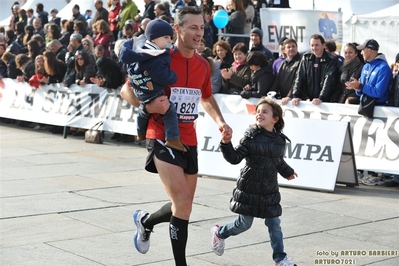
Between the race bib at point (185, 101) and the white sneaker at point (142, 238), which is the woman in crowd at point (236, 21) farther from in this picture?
the race bib at point (185, 101)

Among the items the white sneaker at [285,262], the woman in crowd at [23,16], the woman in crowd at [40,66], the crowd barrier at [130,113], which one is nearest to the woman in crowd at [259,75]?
the crowd barrier at [130,113]

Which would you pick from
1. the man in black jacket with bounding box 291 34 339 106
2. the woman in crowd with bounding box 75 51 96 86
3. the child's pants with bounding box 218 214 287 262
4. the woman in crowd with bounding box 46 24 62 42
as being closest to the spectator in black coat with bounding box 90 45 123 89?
the woman in crowd with bounding box 75 51 96 86

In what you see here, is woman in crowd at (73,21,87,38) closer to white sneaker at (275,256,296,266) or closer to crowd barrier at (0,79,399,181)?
crowd barrier at (0,79,399,181)

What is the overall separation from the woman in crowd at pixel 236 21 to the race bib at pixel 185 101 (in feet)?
31.4

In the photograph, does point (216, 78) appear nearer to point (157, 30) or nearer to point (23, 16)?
point (157, 30)

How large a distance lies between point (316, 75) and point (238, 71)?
145 centimetres

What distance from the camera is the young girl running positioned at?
5.97 meters

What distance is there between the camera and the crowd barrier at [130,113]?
10398mm

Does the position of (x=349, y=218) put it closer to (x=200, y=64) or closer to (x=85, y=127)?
(x=200, y=64)

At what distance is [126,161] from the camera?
11930 millimetres

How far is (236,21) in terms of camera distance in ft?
49.6

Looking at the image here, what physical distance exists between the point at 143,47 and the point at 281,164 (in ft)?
5.01

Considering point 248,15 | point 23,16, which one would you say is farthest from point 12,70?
point 23,16

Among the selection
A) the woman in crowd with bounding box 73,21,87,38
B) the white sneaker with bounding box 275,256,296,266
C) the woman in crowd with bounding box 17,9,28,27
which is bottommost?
the white sneaker with bounding box 275,256,296,266
